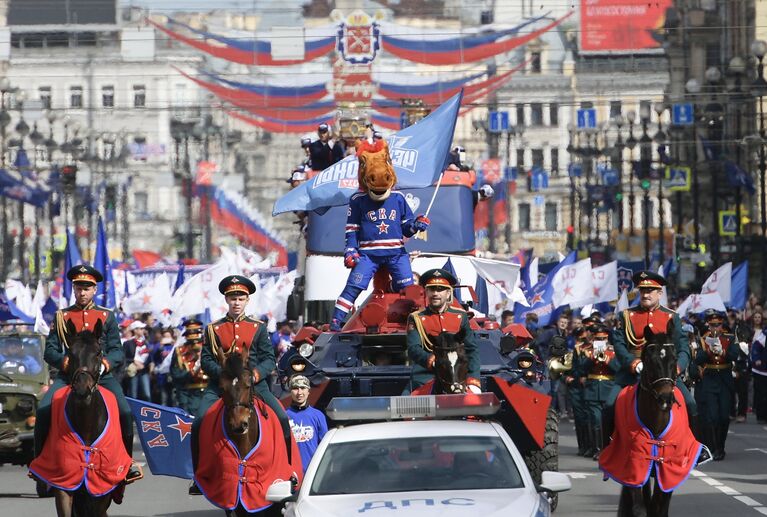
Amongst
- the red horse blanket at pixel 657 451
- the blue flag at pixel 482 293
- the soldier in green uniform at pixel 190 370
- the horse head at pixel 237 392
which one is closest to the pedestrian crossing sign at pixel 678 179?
the blue flag at pixel 482 293

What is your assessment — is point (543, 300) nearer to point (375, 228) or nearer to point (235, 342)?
point (375, 228)

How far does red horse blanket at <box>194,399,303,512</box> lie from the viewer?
40.8ft

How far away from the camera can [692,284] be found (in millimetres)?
48375

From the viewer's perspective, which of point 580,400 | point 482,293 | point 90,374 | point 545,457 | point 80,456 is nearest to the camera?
point 90,374

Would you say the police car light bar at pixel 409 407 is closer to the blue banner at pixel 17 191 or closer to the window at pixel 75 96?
the blue banner at pixel 17 191

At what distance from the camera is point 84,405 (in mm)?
12898

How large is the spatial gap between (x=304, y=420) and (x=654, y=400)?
3.08m

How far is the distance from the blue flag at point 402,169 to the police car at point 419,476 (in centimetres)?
1117

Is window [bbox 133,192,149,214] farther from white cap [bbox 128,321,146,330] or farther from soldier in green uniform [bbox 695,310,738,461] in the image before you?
soldier in green uniform [bbox 695,310,738,461]

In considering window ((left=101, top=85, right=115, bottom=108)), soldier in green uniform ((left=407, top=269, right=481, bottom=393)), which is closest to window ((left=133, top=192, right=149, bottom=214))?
window ((left=101, top=85, right=115, bottom=108))

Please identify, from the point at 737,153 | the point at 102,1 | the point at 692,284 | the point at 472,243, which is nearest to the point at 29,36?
the point at 102,1

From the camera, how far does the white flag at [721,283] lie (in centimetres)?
2991

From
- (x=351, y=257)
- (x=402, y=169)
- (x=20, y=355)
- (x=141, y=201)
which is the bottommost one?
(x=141, y=201)

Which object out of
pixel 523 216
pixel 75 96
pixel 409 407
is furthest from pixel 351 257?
pixel 523 216
